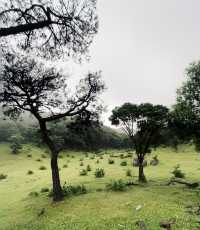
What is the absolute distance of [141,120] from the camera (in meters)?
30.8

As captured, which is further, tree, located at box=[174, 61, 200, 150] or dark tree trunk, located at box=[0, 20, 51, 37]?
tree, located at box=[174, 61, 200, 150]

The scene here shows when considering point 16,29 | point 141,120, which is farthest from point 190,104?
point 16,29

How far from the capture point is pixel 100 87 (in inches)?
1002

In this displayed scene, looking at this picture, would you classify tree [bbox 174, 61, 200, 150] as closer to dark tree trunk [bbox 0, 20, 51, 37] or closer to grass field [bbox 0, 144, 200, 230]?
grass field [bbox 0, 144, 200, 230]

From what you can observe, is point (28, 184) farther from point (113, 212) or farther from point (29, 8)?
point (29, 8)

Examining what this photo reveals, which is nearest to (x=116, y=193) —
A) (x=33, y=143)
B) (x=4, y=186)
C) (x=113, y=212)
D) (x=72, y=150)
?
(x=113, y=212)

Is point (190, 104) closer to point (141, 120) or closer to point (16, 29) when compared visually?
point (141, 120)

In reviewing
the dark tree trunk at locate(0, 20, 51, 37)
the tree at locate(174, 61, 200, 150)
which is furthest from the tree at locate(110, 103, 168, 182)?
the dark tree trunk at locate(0, 20, 51, 37)

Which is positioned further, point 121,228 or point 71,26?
point 121,228

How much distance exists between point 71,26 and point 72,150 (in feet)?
213

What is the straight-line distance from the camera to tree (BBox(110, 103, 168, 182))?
2978 centimetres

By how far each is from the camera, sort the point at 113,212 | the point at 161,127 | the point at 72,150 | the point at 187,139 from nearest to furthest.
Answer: the point at 113,212 → the point at 187,139 → the point at 161,127 → the point at 72,150

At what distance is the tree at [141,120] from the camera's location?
97.7 ft

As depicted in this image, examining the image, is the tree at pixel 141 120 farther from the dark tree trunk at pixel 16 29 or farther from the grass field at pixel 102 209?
the dark tree trunk at pixel 16 29
